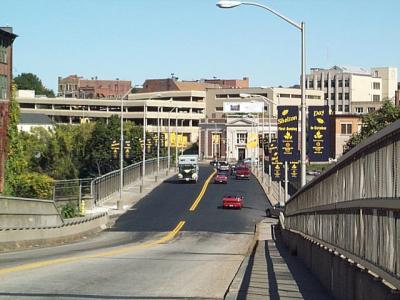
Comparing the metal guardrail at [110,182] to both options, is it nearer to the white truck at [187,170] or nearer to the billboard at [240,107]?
the white truck at [187,170]

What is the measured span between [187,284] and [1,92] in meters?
55.9

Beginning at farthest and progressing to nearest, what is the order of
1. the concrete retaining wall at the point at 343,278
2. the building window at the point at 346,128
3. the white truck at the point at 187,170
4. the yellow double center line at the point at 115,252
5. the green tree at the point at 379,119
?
the building window at the point at 346,128 → the white truck at the point at 187,170 → the green tree at the point at 379,119 → the yellow double center line at the point at 115,252 → the concrete retaining wall at the point at 343,278

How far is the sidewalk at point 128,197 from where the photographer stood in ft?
228

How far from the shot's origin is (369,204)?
885 cm

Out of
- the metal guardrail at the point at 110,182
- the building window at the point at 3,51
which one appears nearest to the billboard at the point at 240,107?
the metal guardrail at the point at 110,182

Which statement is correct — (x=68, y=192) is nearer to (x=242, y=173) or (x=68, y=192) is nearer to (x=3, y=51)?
(x=3, y=51)

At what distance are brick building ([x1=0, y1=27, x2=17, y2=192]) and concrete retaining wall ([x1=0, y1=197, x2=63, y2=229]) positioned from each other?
2661 centimetres

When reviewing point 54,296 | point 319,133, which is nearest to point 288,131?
point 319,133

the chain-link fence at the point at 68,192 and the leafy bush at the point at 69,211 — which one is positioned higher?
the chain-link fence at the point at 68,192

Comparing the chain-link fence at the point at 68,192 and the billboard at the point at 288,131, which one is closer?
the billboard at the point at 288,131

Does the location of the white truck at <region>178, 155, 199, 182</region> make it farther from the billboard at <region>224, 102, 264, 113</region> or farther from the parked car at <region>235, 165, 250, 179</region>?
the billboard at <region>224, 102, 264, 113</region>

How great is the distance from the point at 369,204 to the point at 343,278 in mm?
1989

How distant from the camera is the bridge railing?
755 centimetres

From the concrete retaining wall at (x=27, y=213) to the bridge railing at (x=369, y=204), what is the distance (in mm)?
20451
